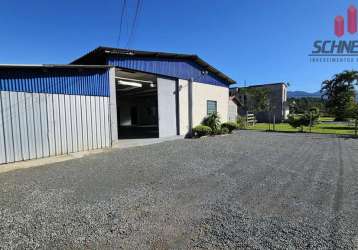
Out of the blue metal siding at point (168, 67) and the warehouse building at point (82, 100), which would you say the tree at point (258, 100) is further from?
the warehouse building at point (82, 100)

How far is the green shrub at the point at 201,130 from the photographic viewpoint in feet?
41.1

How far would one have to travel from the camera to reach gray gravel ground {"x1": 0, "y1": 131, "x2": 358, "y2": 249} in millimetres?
2484

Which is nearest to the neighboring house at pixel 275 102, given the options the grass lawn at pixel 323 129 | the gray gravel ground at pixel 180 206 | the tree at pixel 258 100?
the tree at pixel 258 100

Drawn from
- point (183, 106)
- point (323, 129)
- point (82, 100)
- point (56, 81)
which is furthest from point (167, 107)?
point (323, 129)

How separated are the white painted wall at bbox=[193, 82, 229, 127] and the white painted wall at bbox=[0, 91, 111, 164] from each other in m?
6.21

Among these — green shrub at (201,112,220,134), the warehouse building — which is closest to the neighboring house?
green shrub at (201,112,220,134)

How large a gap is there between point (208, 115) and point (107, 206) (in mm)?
11431

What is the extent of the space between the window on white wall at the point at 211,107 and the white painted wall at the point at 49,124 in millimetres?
7722

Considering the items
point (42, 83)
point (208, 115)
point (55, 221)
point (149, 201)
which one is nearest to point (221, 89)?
point (208, 115)

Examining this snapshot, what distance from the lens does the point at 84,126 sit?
779cm

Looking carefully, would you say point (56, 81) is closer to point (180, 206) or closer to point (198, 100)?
point (180, 206)

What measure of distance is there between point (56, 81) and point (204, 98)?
912 centimetres

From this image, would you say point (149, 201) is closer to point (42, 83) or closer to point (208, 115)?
point (42, 83)

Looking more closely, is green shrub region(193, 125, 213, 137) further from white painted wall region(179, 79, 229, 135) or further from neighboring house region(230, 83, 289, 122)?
neighboring house region(230, 83, 289, 122)
